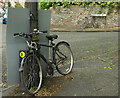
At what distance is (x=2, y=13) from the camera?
23.0 metres

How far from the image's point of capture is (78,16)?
18562mm

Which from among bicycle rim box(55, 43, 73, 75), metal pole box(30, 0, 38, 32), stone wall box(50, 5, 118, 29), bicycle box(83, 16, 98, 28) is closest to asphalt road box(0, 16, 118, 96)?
bicycle rim box(55, 43, 73, 75)

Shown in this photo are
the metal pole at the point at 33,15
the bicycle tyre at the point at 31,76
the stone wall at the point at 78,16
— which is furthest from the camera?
the stone wall at the point at 78,16

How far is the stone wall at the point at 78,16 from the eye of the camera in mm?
18422

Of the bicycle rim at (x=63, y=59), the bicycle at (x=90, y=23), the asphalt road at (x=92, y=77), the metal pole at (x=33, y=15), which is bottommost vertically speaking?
the asphalt road at (x=92, y=77)

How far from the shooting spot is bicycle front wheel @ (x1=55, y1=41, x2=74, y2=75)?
4832 mm

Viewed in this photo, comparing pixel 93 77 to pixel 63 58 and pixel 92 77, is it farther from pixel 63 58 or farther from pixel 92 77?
pixel 63 58

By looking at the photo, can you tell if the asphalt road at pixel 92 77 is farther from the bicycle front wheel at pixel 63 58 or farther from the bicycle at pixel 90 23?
the bicycle at pixel 90 23

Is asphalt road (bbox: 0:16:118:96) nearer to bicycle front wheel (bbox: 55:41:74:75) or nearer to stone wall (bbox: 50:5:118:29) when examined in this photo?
bicycle front wheel (bbox: 55:41:74:75)

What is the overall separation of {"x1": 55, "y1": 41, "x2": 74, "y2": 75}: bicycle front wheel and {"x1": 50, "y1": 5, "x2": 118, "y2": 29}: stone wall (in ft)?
44.0

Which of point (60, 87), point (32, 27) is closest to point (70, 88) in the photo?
point (60, 87)

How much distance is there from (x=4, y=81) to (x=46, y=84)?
1.02 metres

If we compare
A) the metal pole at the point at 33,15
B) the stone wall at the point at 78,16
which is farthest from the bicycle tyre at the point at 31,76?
the stone wall at the point at 78,16

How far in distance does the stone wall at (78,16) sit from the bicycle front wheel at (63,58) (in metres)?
13.4
